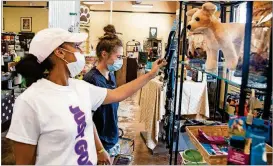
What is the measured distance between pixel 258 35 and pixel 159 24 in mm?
11193

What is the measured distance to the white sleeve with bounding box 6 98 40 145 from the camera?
1.24 metres

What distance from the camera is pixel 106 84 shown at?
7.03 feet

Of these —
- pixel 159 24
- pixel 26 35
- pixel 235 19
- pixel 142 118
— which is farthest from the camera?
pixel 159 24

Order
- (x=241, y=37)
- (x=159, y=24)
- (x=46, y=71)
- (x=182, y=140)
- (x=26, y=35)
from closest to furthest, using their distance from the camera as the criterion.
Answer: (x=241, y=37), (x=46, y=71), (x=182, y=140), (x=26, y=35), (x=159, y=24)

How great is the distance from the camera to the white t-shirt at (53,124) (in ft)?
4.09

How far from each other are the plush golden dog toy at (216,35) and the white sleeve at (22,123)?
861 mm

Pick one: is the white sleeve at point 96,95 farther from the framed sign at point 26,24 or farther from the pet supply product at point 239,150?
the framed sign at point 26,24

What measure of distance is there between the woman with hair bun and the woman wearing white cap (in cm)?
59

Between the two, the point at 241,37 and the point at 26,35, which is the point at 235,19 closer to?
the point at 241,37

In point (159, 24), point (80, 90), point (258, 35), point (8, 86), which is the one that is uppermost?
point (159, 24)

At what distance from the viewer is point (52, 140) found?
4.26 feet

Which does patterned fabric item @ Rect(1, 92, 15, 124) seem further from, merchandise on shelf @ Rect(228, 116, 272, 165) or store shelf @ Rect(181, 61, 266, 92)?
merchandise on shelf @ Rect(228, 116, 272, 165)

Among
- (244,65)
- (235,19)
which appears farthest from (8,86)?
(244,65)

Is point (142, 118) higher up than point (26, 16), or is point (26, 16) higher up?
point (26, 16)
